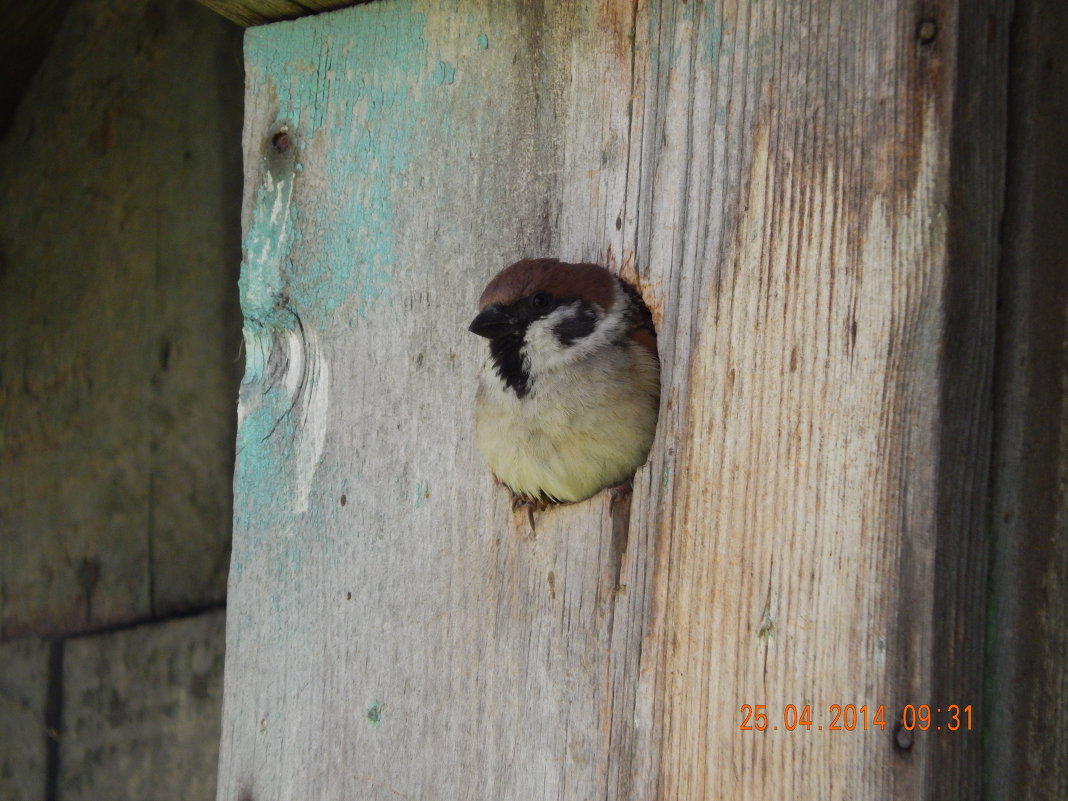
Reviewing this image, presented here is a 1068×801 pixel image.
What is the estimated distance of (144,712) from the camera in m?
2.28

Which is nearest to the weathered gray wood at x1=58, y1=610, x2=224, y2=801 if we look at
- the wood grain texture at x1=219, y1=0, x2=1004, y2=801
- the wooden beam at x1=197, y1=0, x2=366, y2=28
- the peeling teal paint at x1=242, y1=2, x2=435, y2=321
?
the wood grain texture at x1=219, y1=0, x2=1004, y2=801

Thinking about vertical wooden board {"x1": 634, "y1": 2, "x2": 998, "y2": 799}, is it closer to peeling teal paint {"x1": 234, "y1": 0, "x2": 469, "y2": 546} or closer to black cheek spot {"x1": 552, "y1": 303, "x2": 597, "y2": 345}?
black cheek spot {"x1": 552, "y1": 303, "x2": 597, "y2": 345}

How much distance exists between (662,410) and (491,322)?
0.88 ft

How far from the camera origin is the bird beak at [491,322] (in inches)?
57.5

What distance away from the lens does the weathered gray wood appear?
87.7 inches

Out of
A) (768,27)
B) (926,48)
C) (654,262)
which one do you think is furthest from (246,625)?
(926,48)

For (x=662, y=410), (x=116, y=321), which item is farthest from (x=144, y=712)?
(x=662, y=410)

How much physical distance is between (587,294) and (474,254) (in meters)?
0.19

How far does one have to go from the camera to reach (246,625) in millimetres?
1752

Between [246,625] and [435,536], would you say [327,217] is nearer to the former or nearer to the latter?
[435,536]
